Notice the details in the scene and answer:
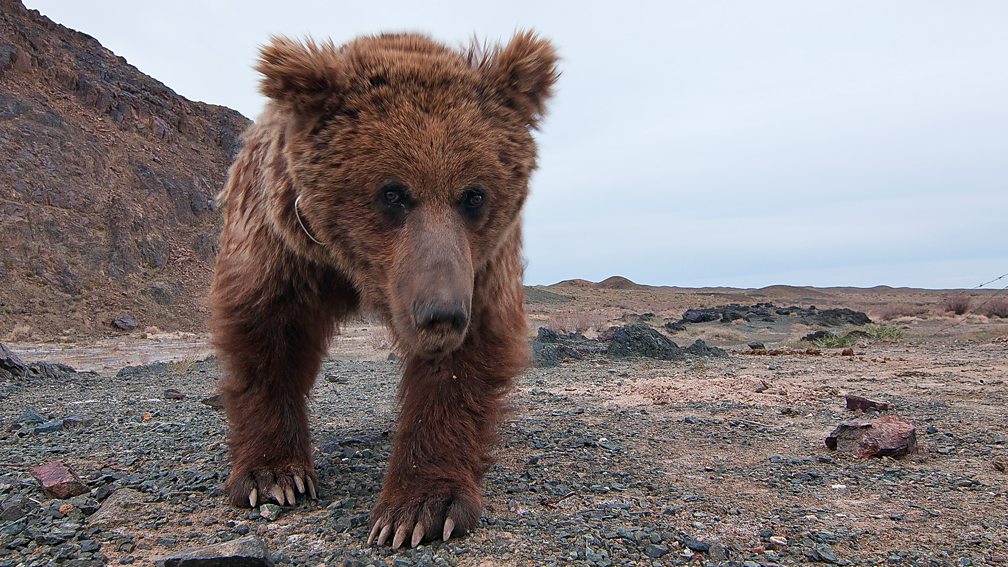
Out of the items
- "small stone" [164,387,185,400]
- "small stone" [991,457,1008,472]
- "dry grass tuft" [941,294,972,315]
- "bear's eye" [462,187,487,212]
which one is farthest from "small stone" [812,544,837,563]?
"dry grass tuft" [941,294,972,315]

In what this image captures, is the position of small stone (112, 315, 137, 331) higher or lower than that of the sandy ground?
higher

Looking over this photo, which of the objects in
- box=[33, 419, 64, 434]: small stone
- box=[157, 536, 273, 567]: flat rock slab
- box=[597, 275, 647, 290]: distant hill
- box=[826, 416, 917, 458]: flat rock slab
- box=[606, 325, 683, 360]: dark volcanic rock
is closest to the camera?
box=[157, 536, 273, 567]: flat rock slab

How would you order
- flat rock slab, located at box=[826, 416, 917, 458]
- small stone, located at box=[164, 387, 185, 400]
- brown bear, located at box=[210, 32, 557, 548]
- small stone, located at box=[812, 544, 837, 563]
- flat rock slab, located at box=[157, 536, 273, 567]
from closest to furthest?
flat rock slab, located at box=[157, 536, 273, 567] < small stone, located at box=[812, 544, 837, 563] < brown bear, located at box=[210, 32, 557, 548] < flat rock slab, located at box=[826, 416, 917, 458] < small stone, located at box=[164, 387, 185, 400]

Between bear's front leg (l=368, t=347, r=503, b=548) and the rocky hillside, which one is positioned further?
the rocky hillside

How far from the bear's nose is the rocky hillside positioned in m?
26.3

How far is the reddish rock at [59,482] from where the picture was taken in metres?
3.44

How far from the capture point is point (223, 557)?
8.03 ft

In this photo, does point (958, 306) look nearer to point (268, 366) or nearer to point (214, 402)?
point (214, 402)

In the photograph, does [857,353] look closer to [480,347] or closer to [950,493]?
[950,493]

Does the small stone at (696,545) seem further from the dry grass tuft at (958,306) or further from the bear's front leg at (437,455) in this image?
the dry grass tuft at (958,306)

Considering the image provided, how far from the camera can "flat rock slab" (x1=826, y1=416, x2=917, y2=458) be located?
3.96 metres

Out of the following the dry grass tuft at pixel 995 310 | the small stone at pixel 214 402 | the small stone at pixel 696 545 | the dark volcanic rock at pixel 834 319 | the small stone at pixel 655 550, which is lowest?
the small stone at pixel 655 550

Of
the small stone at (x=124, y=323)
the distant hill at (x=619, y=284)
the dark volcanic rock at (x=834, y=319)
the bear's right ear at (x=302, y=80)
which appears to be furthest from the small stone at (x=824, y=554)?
the distant hill at (x=619, y=284)

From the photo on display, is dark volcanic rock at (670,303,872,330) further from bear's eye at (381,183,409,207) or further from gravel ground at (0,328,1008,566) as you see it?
bear's eye at (381,183,409,207)
